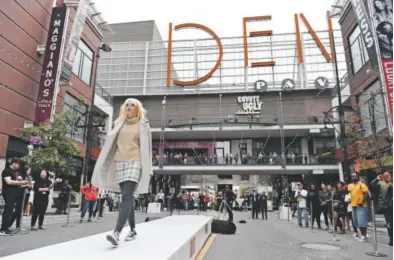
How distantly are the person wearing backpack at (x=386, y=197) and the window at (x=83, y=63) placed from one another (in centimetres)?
1946

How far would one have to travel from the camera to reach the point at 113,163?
12.4 ft

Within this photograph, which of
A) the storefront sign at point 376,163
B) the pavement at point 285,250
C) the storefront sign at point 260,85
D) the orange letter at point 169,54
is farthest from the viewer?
the orange letter at point 169,54

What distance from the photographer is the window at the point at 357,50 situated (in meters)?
19.6

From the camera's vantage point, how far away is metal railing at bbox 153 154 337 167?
2791cm

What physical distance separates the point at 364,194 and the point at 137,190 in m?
7.02

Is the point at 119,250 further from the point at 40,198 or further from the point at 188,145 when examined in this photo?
the point at 188,145

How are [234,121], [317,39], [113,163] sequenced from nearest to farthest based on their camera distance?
[113,163] < [234,121] < [317,39]

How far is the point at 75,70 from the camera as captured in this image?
21531 millimetres

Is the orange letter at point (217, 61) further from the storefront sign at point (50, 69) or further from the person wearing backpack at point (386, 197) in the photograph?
the person wearing backpack at point (386, 197)

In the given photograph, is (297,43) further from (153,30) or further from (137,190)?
(137,190)

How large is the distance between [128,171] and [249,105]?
31792 millimetres

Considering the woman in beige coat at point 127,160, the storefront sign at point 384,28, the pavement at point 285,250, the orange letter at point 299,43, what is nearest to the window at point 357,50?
the storefront sign at point 384,28

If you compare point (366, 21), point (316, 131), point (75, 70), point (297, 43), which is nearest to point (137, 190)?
point (366, 21)

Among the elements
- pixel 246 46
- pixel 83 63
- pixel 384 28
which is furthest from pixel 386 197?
pixel 246 46
